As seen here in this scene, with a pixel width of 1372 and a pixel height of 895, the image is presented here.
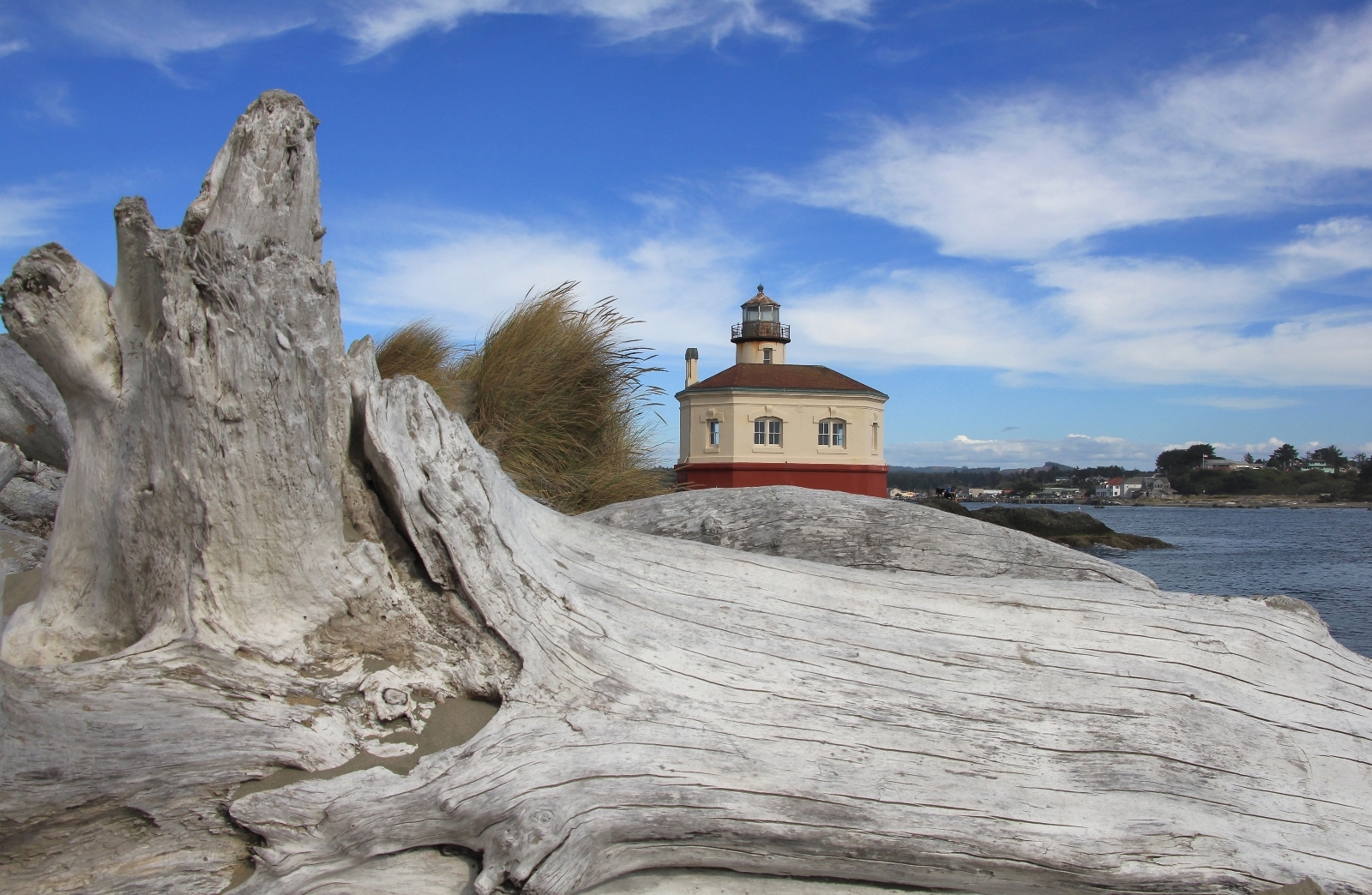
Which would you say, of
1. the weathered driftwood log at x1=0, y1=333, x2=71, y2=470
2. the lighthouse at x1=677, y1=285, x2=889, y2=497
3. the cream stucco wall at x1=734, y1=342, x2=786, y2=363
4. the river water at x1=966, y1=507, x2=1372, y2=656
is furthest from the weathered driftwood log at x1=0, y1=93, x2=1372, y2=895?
the cream stucco wall at x1=734, y1=342, x2=786, y2=363

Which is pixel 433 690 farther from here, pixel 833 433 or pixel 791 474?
pixel 833 433

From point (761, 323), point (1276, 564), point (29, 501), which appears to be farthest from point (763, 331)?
point (29, 501)

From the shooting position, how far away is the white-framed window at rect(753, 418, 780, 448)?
110ft

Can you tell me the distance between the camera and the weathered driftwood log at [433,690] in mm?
2488

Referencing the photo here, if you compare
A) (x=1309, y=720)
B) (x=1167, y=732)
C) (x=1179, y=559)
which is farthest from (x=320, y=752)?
(x=1179, y=559)

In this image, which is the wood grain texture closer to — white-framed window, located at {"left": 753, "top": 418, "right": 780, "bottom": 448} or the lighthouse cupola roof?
white-framed window, located at {"left": 753, "top": 418, "right": 780, "bottom": 448}

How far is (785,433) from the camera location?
33.7m

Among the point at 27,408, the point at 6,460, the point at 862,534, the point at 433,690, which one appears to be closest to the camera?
the point at 433,690

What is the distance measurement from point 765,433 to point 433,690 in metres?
31.2

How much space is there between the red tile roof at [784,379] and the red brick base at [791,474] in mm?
3126

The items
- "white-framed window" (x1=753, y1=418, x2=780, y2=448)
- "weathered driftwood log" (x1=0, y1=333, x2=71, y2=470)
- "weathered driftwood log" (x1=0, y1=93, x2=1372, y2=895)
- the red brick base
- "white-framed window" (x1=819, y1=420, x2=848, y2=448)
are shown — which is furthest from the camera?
"white-framed window" (x1=819, y1=420, x2=848, y2=448)

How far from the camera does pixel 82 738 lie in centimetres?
241

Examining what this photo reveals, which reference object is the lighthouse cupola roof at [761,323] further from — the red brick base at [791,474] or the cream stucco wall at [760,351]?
the red brick base at [791,474]

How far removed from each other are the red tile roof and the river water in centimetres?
1208
